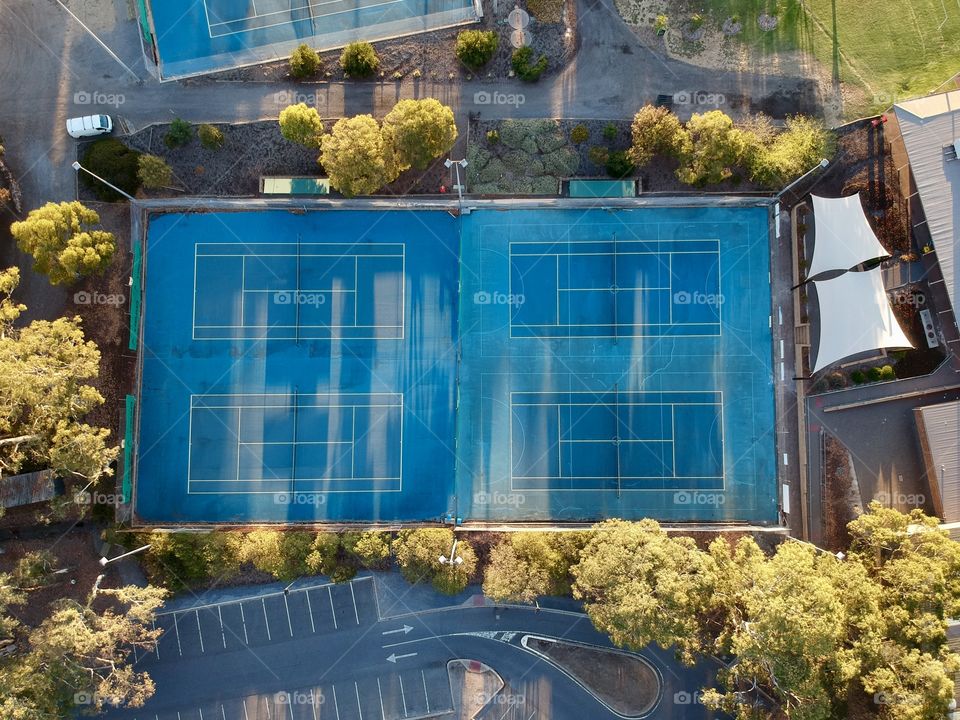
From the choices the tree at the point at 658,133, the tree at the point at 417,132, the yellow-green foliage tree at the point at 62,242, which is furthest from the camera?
the tree at the point at 658,133

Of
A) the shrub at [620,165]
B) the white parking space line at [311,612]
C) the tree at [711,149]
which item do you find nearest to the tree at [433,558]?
the white parking space line at [311,612]

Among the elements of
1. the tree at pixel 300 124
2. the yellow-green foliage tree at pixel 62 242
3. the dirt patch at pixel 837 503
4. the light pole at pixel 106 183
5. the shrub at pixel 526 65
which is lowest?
the dirt patch at pixel 837 503

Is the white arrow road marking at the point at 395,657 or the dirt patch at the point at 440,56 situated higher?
the dirt patch at the point at 440,56

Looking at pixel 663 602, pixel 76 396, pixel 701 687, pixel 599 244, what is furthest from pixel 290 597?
pixel 599 244

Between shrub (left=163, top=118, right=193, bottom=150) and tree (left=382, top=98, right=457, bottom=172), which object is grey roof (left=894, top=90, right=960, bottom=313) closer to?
tree (left=382, top=98, right=457, bottom=172)

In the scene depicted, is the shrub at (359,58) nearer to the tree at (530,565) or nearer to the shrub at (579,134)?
the shrub at (579,134)

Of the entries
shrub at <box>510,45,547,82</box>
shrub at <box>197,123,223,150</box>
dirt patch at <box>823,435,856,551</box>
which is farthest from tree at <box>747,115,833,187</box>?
shrub at <box>197,123,223,150</box>
